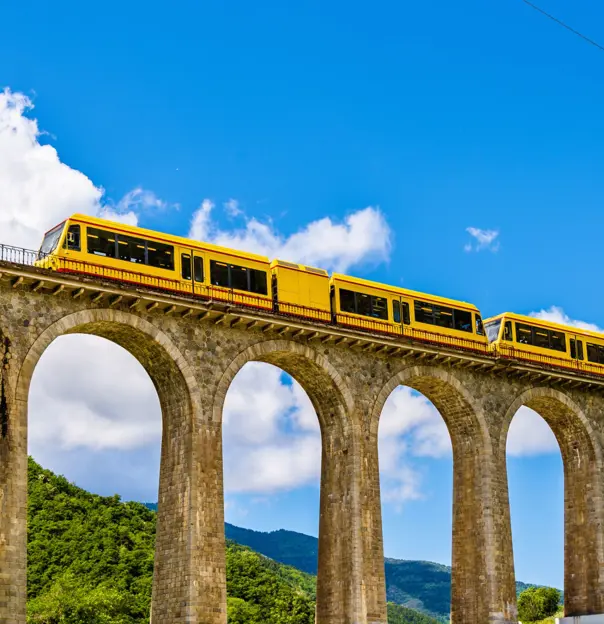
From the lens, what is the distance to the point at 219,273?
42406 millimetres

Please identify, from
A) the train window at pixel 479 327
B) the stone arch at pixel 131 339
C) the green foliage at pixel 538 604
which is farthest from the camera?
the green foliage at pixel 538 604

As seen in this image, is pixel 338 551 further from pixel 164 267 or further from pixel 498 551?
pixel 164 267

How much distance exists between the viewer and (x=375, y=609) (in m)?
43.2

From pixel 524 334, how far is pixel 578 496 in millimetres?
10006

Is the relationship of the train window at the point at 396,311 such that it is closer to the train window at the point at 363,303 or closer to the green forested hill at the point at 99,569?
the train window at the point at 363,303

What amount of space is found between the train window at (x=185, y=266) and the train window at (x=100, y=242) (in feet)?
10.1

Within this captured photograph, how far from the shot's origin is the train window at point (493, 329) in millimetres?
53375

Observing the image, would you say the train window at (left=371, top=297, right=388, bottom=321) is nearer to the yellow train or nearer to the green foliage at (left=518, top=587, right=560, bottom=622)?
the yellow train

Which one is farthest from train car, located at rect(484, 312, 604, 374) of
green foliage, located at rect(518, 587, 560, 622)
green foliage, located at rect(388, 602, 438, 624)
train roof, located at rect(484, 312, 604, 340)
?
green foliage, located at rect(388, 602, 438, 624)

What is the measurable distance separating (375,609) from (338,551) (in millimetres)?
2963

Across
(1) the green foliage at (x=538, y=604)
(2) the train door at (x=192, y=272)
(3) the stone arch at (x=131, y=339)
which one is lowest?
(1) the green foliage at (x=538, y=604)

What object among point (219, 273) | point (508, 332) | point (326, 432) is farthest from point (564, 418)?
point (219, 273)

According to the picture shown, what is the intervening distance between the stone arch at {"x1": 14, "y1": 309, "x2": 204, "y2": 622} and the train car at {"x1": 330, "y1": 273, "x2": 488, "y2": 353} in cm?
873

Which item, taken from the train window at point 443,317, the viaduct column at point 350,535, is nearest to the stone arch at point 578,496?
the train window at point 443,317
